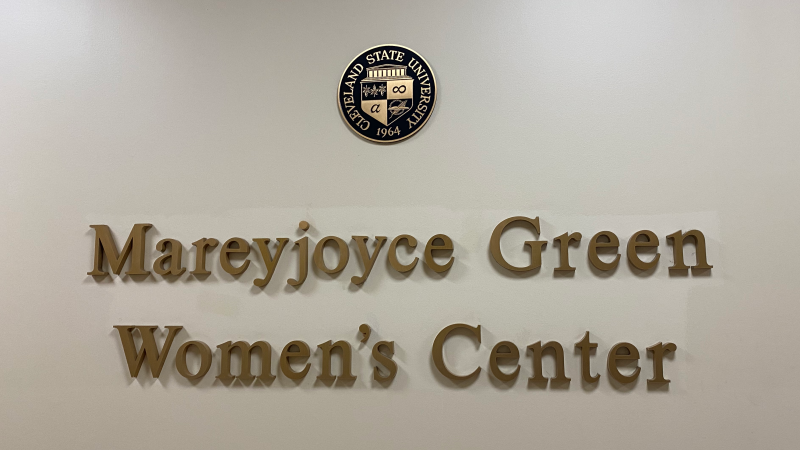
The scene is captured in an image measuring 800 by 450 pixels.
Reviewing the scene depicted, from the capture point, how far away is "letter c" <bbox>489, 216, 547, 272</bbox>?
5.69 feet

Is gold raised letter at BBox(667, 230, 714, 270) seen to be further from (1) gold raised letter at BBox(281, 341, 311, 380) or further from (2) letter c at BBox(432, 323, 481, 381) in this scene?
(1) gold raised letter at BBox(281, 341, 311, 380)

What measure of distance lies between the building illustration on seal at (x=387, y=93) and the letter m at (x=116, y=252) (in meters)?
1.00

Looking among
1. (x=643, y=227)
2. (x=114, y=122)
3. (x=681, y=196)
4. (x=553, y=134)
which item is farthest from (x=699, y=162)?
(x=114, y=122)

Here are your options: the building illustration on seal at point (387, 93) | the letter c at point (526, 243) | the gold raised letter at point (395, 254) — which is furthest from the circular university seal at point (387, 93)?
the letter c at point (526, 243)

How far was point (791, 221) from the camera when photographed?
1.70m

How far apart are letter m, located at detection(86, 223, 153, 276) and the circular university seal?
0.94m

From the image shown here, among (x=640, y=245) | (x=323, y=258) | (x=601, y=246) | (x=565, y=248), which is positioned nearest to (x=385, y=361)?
(x=323, y=258)

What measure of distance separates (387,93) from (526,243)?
2.57 feet

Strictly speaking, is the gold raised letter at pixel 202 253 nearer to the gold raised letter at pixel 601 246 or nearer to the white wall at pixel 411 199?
the white wall at pixel 411 199

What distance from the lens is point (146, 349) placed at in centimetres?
181

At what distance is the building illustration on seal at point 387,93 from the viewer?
1824 mm

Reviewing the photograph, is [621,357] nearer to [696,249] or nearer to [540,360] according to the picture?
[540,360]

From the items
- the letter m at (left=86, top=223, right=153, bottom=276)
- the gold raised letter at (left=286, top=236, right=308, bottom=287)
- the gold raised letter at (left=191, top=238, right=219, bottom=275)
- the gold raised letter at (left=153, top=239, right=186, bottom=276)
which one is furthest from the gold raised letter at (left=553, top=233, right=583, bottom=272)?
the letter m at (left=86, top=223, right=153, bottom=276)

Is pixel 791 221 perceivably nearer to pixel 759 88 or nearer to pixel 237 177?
pixel 759 88
